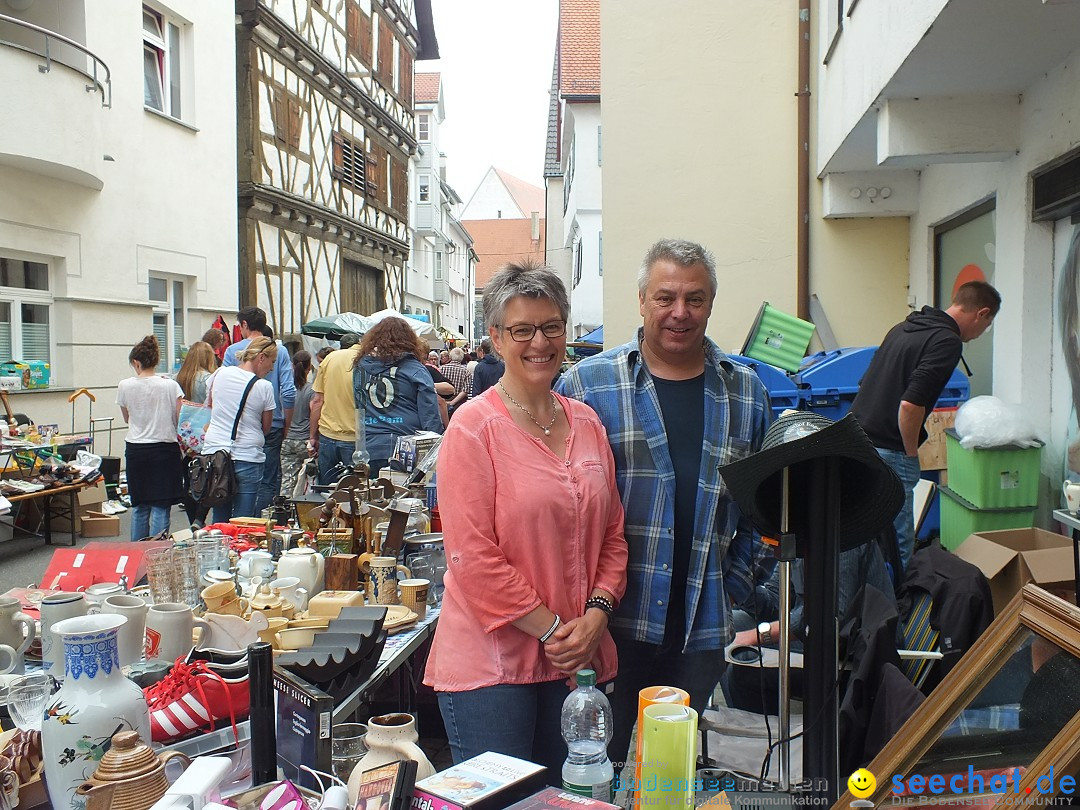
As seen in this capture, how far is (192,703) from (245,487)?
428cm

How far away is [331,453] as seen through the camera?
20.7ft

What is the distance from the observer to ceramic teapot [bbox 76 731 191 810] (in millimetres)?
1448

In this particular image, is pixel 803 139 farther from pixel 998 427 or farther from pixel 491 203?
pixel 491 203

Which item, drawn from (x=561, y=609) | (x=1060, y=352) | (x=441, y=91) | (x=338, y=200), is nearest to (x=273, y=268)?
(x=338, y=200)

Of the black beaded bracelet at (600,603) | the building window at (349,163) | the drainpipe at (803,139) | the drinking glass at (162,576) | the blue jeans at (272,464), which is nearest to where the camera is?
the black beaded bracelet at (600,603)

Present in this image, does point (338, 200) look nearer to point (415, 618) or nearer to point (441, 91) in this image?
point (415, 618)

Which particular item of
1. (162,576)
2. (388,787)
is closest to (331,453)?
(162,576)

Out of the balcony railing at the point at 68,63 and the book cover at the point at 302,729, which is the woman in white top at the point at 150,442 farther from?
the book cover at the point at 302,729

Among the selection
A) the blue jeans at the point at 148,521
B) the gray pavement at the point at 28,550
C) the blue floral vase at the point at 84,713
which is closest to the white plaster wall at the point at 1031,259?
the blue floral vase at the point at 84,713

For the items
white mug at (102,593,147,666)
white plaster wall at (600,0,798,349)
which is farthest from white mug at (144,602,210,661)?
white plaster wall at (600,0,798,349)

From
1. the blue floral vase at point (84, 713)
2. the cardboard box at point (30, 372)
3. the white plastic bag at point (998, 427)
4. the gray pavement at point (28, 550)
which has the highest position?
the cardboard box at point (30, 372)

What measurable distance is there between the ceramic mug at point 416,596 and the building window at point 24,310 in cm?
761

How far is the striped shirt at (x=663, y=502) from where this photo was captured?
2.28 meters

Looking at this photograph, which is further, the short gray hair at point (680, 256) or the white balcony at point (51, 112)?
the white balcony at point (51, 112)
